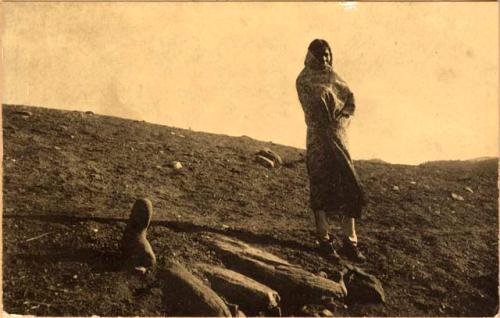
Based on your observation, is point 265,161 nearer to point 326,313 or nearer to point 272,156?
point 272,156

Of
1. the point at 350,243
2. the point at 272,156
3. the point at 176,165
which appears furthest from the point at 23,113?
the point at 350,243

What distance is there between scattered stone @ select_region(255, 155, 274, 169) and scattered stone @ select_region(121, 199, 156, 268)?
12.7 ft

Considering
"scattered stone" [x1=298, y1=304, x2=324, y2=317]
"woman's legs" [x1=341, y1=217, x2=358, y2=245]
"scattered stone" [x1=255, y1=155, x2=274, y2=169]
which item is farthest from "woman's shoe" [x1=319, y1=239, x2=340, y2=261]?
"scattered stone" [x1=255, y1=155, x2=274, y2=169]

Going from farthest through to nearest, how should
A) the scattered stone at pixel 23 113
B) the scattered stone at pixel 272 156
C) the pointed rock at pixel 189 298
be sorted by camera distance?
the scattered stone at pixel 272 156
the scattered stone at pixel 23 113
the pointed rock at pixel 189 298

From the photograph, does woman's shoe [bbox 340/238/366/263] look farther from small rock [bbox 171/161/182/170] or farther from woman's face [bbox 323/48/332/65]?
small rock [bbox 171/161/182/170]

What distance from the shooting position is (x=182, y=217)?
19.5ft

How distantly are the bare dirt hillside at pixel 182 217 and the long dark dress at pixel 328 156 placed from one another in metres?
0.55

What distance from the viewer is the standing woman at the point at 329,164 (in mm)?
5838

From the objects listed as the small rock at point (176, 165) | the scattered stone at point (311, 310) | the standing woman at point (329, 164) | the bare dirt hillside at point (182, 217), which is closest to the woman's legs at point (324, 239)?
the standing woman at point (329, 164)

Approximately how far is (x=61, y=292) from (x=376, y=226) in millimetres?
4056

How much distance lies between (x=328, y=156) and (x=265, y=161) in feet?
9.63

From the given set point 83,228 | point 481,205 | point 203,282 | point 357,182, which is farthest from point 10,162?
point 481,205

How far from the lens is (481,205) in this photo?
304 inches

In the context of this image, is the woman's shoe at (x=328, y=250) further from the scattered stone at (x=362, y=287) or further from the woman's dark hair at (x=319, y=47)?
the woman's dark hair at (x=319, y=47)
